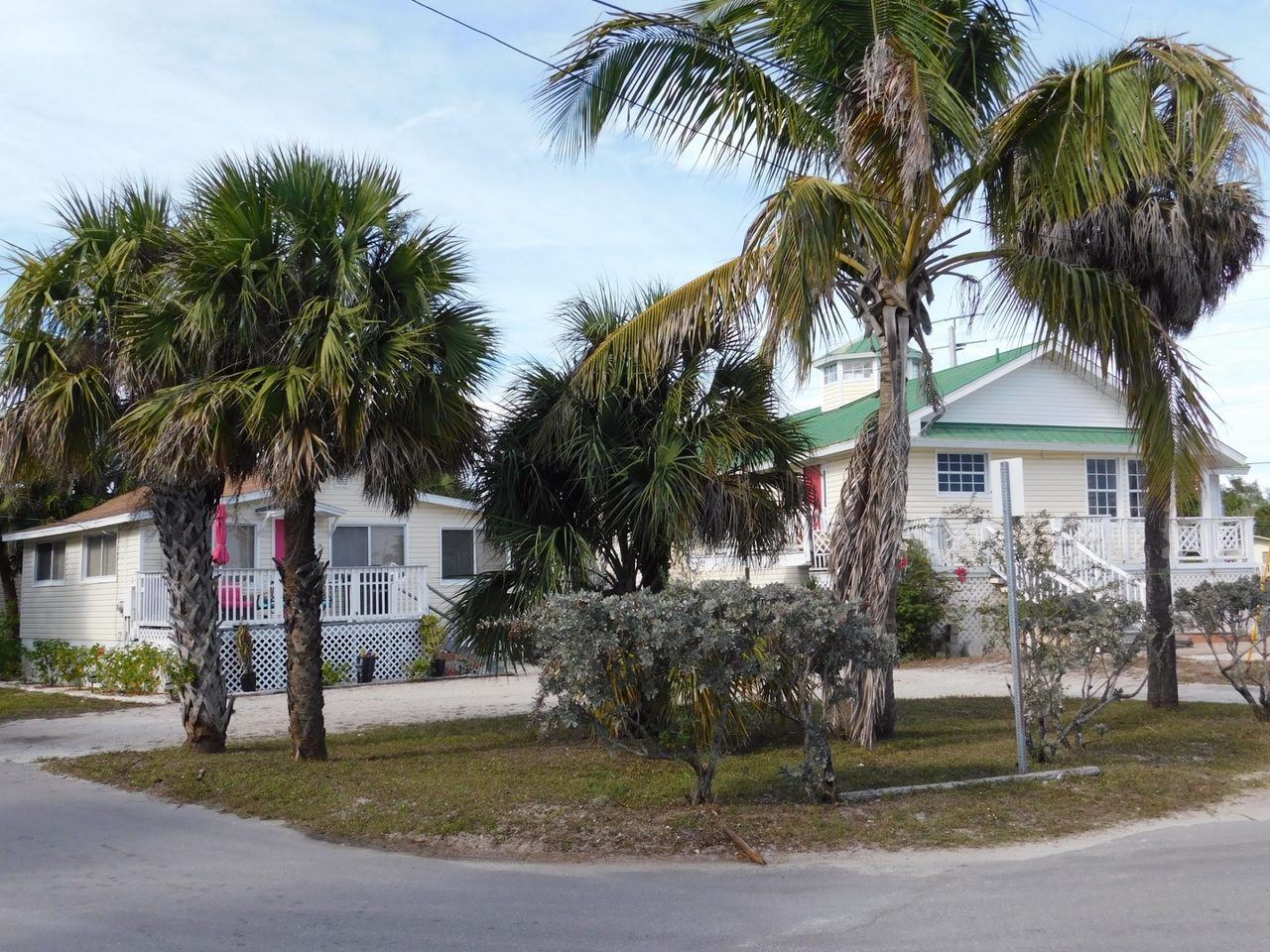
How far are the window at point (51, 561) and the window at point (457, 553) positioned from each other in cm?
797

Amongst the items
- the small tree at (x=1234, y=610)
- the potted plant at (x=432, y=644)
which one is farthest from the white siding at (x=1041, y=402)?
the small tree at (x=1234, y=610)

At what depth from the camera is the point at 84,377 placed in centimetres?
1091

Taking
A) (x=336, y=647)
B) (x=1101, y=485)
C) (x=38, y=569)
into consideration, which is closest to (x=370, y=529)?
(x=336, y=647)

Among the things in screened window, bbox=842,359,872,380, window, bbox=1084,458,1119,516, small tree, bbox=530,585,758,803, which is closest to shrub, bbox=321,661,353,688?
small tree, bbox=530,585,758,803

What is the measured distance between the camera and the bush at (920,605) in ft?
71.7

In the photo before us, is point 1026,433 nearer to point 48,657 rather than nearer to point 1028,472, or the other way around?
point 1028,472

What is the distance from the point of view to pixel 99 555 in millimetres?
23109

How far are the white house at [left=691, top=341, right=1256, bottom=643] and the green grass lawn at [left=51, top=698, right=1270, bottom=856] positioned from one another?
10.6 m

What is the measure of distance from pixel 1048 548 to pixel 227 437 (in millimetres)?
7227

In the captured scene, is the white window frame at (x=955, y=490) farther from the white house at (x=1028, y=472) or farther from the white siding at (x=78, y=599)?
the white siding at (x=78, y=599)

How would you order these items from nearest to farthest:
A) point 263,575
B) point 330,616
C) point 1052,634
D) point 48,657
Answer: point 1052,634
point 263,575
point 330,616
point 48,657

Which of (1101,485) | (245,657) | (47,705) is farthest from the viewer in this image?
(1101,485)

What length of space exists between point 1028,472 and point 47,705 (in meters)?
19.6

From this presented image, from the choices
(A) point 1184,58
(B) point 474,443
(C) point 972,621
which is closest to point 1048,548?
(A) point 1184,58
